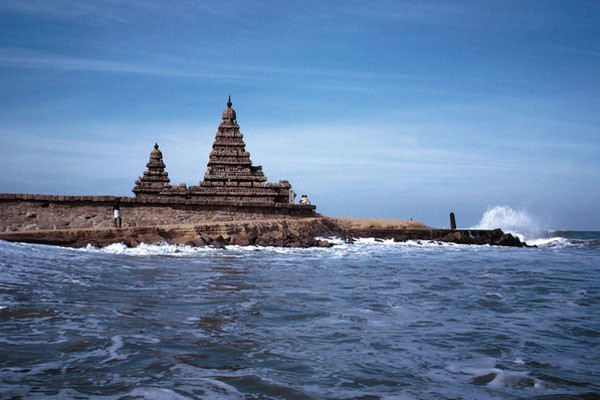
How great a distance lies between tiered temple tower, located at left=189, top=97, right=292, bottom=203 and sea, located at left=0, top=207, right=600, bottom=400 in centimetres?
1433

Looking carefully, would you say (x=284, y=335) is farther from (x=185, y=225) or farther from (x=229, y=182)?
(x=229, y=182)

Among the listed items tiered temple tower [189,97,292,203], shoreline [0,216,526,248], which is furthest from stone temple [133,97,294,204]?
shoreline [0,216,526,248]

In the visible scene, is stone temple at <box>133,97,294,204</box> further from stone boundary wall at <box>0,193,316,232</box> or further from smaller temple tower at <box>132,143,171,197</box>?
stone boundary wall at <box>0,193,316,232</box>

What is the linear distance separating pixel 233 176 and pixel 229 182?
1.10 feet

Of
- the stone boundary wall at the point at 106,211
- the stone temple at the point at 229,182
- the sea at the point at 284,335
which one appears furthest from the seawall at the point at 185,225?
the sea at the point at 284,335

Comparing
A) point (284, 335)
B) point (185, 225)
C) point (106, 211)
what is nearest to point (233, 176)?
point (106, 211)

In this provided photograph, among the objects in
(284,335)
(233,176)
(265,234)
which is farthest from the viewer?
(233,176)

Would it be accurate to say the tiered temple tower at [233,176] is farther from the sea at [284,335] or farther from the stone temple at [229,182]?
the sea at [284,335]

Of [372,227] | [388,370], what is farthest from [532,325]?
[372,227]

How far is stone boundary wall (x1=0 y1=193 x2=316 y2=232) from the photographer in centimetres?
1587

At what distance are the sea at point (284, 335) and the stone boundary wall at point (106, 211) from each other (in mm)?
6918

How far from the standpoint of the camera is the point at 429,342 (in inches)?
185

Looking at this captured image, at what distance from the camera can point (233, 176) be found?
25984 mm

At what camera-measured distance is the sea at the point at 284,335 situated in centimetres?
338
